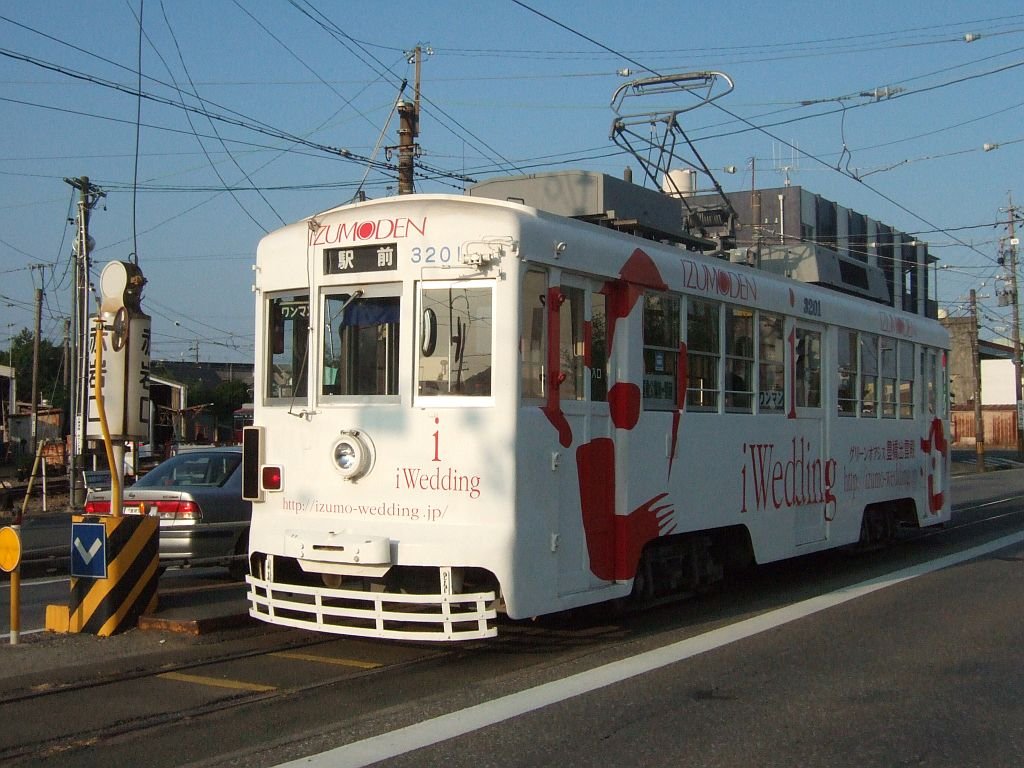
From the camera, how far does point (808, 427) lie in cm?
1077

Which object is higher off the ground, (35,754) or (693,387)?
(693,387)

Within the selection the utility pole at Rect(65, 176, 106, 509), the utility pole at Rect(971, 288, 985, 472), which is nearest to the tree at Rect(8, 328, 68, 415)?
the utility pole at Rect(65, 176, 106, 509)

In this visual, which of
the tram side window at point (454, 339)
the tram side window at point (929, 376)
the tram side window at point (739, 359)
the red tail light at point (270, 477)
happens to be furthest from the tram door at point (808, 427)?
the red tail light at point (270, 477)

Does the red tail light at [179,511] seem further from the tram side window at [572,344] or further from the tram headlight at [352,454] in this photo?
the tram side window at [572,344]

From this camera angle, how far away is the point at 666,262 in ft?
28.0

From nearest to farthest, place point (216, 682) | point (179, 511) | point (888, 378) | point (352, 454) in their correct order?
point (216, 682)
point (352, 454)
point (179, 511)
point (888, 378)

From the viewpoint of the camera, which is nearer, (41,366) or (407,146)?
(407,146)

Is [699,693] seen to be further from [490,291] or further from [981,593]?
[981,593]

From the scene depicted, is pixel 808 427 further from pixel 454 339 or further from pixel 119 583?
pixel 119 583

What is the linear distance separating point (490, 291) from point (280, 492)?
83.5 inches

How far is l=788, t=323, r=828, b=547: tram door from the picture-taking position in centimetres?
1052

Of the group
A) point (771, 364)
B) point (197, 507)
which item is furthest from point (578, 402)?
point (197, 507)

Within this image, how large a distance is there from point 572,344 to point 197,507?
4949 mm

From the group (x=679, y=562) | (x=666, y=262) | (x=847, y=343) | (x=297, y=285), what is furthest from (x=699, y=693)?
(x=847, y=343)
